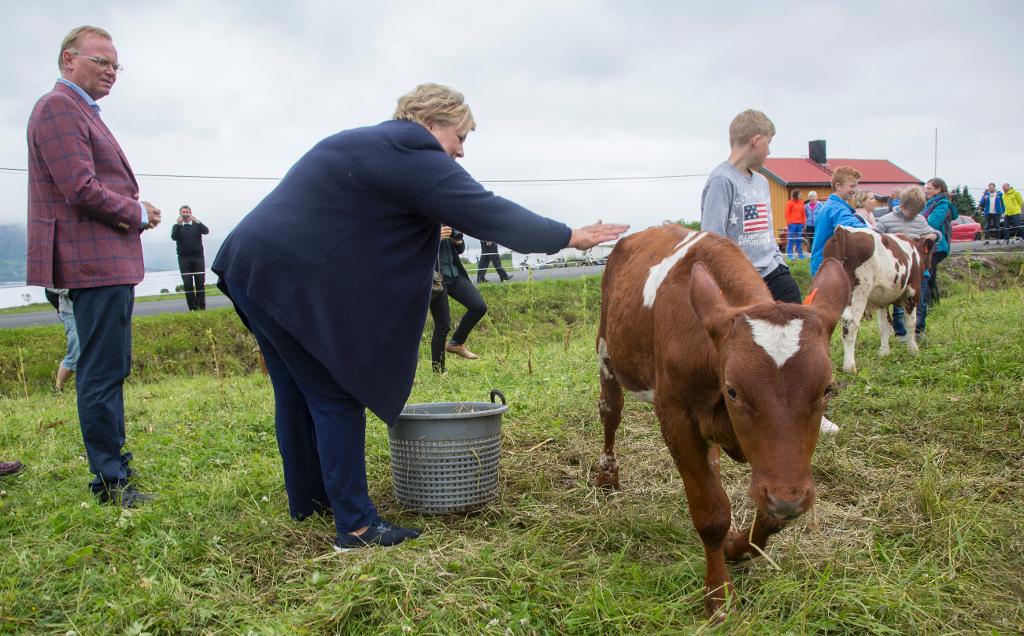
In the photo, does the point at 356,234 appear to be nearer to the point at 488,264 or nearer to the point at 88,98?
the point at 88,98

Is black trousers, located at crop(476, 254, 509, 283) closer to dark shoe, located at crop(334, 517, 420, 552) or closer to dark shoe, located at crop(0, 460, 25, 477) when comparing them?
dark shoe, located at crop(0, 460, 25, 477)

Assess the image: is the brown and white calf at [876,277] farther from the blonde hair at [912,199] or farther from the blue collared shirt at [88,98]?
the blue collared shirt at [88,98]

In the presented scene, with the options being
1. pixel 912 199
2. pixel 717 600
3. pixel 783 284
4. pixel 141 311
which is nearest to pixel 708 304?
pixel 717 600

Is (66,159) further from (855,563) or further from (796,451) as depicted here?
(855,563)

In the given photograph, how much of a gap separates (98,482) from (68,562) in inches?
41.4

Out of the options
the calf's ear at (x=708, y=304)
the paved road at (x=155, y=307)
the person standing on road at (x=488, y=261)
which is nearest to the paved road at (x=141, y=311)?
the paved road at (x=155, y=307)

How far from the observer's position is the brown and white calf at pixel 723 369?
254 cm

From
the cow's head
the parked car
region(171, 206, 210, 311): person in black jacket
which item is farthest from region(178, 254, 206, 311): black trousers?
the parked car

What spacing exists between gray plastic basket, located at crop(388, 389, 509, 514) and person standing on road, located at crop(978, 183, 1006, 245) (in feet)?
92.2

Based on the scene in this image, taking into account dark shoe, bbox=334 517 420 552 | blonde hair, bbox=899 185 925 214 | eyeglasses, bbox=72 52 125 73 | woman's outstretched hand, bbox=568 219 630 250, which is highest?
eyeglasses, bbox=72 52 125 73

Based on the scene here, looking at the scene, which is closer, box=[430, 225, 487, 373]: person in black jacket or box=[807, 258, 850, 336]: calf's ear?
box=[807, 258, 850, 336]: calf's ear

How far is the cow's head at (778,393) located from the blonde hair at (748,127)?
276cm

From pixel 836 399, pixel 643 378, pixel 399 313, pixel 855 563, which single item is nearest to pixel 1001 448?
pixel 836 399

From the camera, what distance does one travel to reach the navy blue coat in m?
3.33
